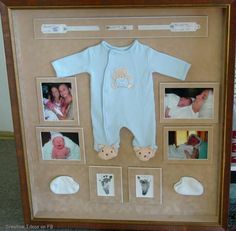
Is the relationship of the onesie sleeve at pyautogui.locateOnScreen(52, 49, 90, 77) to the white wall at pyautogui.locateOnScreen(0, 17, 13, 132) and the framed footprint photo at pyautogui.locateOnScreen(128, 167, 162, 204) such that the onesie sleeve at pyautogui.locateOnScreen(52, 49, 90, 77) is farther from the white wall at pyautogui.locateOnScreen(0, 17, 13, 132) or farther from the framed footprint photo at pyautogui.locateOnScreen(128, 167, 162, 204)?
the white wall at pyautogui.locateOnScreen(0, 17, 13, 132)

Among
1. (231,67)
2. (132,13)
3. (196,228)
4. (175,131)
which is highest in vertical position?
(132,13)

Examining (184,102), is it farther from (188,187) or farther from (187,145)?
(188,187)

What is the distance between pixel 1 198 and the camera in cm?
116

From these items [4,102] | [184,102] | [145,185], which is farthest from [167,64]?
[4,102]

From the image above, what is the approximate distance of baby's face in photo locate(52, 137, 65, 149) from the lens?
3.15 feet

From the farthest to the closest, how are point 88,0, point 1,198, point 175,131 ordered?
1. point 1,198
2. point 175,131
3. point 88,0

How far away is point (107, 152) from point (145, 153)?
0.09 metres

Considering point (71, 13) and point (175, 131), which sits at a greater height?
point (71, 13)

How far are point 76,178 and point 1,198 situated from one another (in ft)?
0.96

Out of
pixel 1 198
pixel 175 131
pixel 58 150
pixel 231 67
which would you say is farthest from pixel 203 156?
pixel 1 198

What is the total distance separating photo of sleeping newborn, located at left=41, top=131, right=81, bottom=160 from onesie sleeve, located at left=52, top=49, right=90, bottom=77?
14 cm

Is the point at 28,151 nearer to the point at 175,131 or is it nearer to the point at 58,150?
the point at 58,150

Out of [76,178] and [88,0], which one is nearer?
[88,0]

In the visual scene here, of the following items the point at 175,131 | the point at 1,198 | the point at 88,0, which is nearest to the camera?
the point at 88,0
